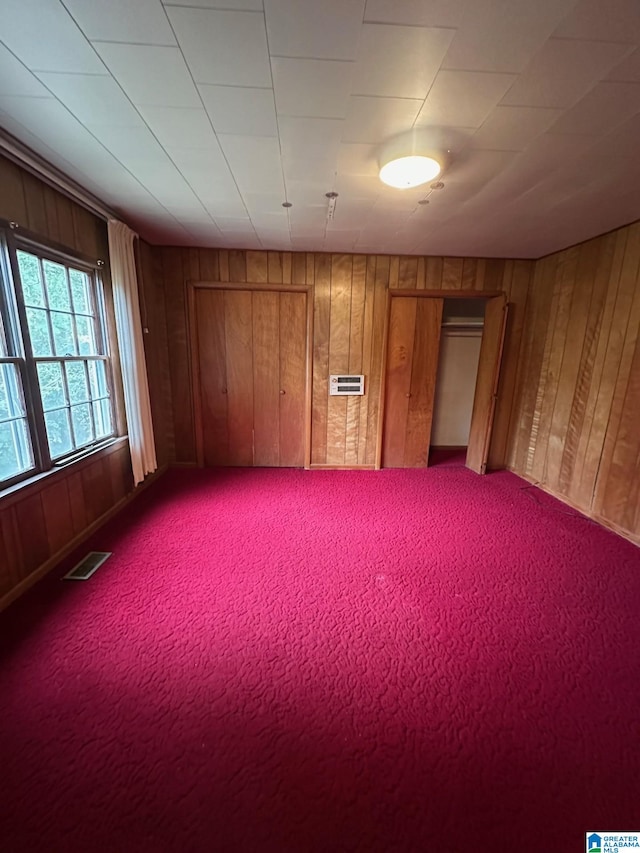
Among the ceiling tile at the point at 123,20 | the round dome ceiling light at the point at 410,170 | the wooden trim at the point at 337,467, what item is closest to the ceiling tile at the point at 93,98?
the ceiling tile at the point at 123,20

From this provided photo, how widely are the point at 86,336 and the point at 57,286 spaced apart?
0.41 m

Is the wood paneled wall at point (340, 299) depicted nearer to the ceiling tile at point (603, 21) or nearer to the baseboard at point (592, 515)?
the baseboard at point (592, 515)

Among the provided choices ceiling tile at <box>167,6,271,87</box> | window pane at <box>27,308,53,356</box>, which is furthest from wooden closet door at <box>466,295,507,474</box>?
window pane at <box>27,308,53,356</box>

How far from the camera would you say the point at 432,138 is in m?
1.63

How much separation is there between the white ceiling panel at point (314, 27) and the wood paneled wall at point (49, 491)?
1.68 meters

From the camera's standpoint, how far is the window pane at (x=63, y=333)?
2264 millimetres

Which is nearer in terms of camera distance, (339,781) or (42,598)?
(339,781)

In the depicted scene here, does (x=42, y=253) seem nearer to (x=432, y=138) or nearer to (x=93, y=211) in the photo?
(x=93, y=211)

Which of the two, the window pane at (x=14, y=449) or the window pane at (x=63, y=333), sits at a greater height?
the window pane at (x=63, y=333)

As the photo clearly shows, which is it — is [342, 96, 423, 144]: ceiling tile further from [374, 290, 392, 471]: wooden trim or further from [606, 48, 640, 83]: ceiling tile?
[374, 290, 392, 471]: wooden trim

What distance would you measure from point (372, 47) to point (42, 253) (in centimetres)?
220

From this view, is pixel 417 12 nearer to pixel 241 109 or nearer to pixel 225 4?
pixel 225 4

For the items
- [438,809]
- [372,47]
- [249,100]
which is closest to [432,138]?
[372,47]

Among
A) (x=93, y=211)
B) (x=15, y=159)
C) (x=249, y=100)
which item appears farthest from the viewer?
(x=93, y=211)
